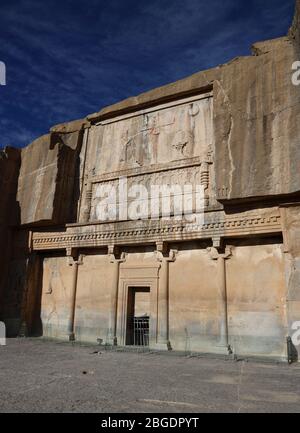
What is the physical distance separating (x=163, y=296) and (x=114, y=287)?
1643mm

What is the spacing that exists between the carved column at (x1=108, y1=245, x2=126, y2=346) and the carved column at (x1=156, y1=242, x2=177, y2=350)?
1.36 meters

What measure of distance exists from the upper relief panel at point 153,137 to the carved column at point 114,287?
2782 millimetres

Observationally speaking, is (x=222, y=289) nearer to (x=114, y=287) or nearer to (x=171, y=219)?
(x=171, y=219)

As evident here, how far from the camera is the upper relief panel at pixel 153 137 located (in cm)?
1082

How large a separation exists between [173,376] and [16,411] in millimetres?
2780

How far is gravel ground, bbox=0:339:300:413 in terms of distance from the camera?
12.8ft

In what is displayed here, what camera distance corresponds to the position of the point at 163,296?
9969 millimetres

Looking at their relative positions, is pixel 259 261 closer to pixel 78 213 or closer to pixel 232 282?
pixel 232 282

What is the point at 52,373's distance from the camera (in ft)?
19.4

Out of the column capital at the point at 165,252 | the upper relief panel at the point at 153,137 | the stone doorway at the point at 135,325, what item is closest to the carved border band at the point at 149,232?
the column capital at the point at 165,252

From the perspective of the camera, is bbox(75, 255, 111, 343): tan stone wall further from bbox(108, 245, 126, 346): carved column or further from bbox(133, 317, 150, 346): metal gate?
bbox(133, 317, 150, 346): metal gate

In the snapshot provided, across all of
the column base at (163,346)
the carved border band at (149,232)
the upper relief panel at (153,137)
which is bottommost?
the column base at (163,346)

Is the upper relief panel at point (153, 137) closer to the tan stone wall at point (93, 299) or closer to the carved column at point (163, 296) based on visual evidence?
the carved column at point (163, 296)

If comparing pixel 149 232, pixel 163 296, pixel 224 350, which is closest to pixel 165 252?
pixel 149 232
